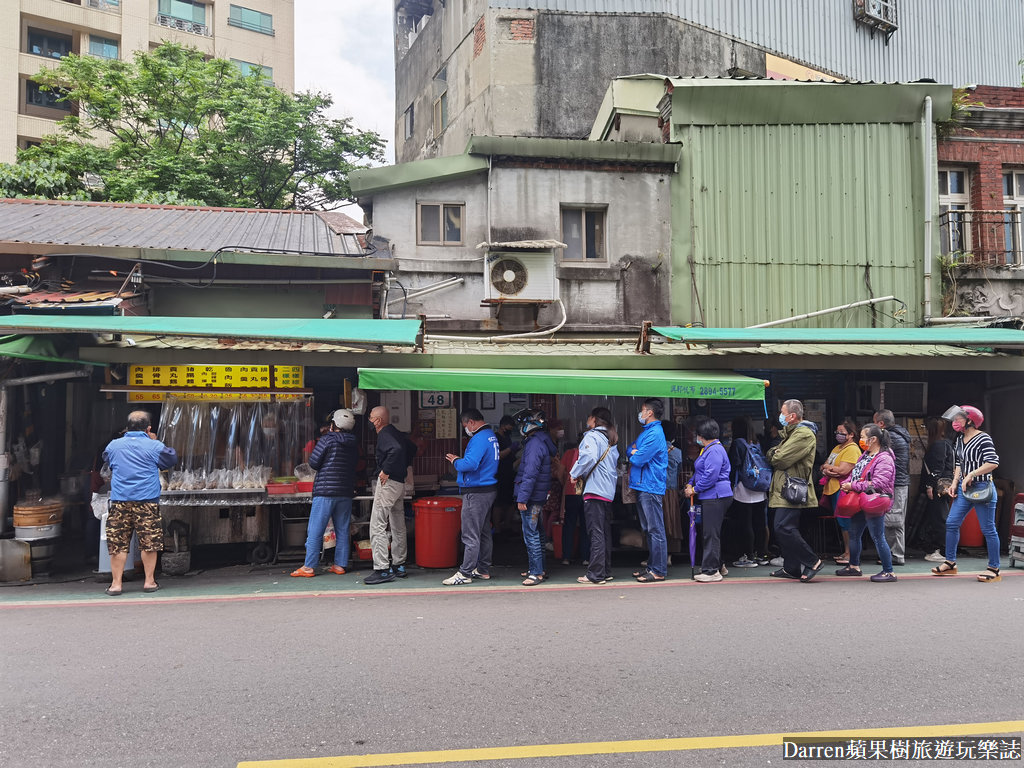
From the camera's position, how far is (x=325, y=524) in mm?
8469

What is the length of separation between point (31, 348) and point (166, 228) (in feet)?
14.3

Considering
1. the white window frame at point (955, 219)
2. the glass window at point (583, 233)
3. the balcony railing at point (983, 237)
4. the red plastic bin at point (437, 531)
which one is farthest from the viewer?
the white window frame at point (955, 219)

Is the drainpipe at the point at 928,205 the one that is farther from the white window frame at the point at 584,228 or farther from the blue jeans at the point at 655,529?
the blue jeans at the point at 655,529

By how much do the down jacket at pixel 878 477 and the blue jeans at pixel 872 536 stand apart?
0.33 m

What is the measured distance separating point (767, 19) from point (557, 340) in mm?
12824

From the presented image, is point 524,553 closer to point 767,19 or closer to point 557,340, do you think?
point 557,340

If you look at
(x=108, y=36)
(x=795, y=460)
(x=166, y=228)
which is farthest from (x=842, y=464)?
(x=108, y=36)

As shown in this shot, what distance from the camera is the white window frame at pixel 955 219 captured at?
1306 cm

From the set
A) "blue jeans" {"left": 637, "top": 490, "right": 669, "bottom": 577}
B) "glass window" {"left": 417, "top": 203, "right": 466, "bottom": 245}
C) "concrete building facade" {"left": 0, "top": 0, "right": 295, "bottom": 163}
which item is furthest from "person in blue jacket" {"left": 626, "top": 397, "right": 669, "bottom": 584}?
"concrete building facade" {"left": 0, "top": 0, "right": 295, "bottom": 163}

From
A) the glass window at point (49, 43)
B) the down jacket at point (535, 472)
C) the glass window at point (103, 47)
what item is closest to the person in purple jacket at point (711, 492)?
the down jacket at point (535, 472)

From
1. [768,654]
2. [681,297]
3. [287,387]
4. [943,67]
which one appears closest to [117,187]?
[287,387]

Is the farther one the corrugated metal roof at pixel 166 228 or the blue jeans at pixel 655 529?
the corrugated metal roof at pixel 166 228

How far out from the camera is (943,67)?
2145 cm

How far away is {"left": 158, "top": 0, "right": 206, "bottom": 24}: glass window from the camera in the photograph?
34.2 meters
